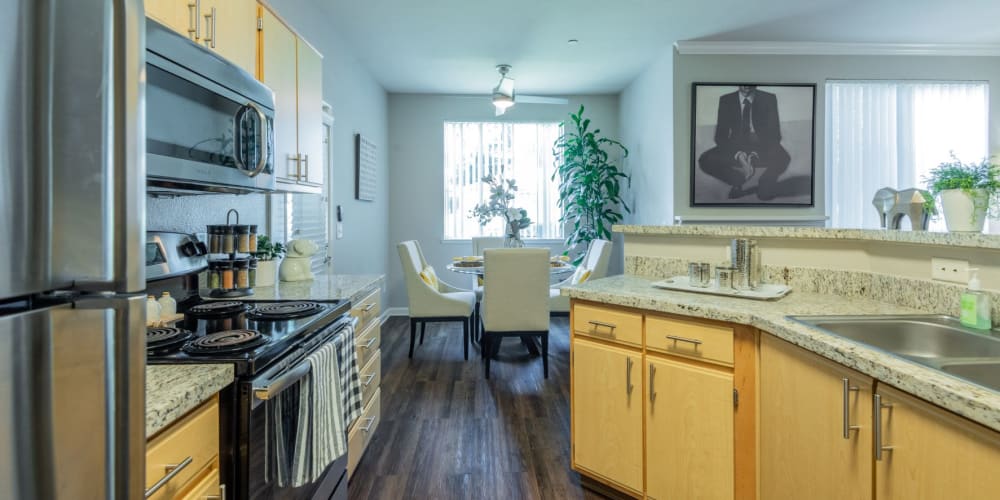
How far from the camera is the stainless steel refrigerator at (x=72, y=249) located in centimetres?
41

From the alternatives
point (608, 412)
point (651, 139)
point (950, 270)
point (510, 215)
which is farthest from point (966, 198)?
point (651, 139)

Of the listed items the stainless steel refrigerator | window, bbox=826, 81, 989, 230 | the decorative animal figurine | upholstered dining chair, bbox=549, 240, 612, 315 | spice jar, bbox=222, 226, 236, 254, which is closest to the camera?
the stainless steel refrigerator

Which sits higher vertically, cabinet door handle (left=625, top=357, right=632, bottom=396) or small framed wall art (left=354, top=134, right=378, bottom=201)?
small framed wall art (left=354, top=134, right=378, bottom=201)

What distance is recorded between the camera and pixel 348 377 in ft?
5.65

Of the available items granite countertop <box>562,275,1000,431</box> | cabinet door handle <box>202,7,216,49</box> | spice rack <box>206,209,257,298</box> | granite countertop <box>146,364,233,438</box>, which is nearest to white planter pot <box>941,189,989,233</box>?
granite countertop <box>562,275,1000,431</box>

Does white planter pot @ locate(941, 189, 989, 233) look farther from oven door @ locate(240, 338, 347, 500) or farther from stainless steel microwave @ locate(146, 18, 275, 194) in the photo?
stainless steel microwave @ locate(146, 18, 275, 194)

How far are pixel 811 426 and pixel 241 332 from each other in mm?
1518

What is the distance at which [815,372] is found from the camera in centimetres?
129

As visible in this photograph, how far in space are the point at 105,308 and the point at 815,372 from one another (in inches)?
57.5

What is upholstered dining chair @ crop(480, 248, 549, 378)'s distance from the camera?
11.1ft

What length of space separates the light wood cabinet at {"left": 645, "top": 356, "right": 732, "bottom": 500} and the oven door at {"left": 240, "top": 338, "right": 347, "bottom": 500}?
3.85 ft

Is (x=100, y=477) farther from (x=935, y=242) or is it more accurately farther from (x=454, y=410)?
(x=454, y=410)

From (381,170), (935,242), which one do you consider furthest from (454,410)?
(381,170)

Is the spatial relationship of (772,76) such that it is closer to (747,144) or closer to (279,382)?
(747,144)
